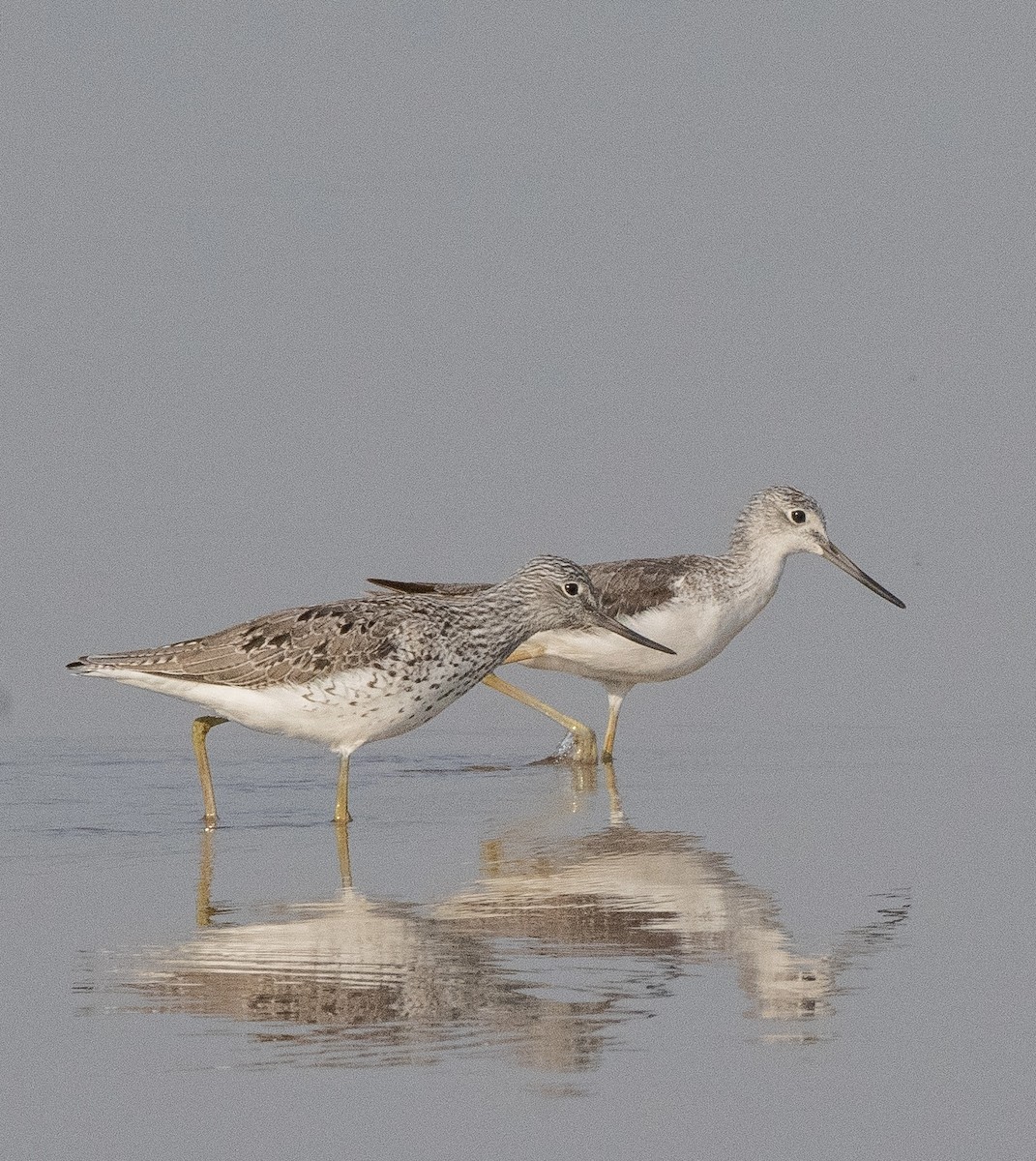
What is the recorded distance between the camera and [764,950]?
9.81 meters

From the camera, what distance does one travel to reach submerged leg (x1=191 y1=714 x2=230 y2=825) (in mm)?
13836

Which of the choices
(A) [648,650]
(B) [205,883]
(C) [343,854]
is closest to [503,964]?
(B) [205,883]

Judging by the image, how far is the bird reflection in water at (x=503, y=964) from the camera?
8234 millimetres

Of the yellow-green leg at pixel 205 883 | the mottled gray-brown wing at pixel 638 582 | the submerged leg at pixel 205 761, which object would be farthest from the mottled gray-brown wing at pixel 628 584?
the yellow-green leg at pixel 205 883

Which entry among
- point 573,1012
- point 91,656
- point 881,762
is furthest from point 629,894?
point 881,762

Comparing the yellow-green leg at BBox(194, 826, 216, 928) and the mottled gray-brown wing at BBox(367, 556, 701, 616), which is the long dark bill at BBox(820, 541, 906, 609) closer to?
the mottled gray-brown wing at BBox(367, 556, 701, 616)

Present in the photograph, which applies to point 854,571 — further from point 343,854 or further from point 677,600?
point 343,854

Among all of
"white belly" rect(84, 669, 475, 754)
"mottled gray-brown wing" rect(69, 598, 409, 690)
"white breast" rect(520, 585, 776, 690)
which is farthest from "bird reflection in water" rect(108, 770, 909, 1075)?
"white breast" rect(520, 585, 776, 690)

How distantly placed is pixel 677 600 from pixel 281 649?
4758mm

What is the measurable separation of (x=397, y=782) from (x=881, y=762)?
399 centimetres

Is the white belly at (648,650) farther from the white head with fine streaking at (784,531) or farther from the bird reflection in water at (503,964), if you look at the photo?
the bird reflection in water at (503,964)

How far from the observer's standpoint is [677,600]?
1753cm

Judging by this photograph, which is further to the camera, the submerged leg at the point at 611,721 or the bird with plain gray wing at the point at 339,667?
the submerged leg at the point at 611,721

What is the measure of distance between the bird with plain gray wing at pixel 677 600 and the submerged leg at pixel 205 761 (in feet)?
10.9
